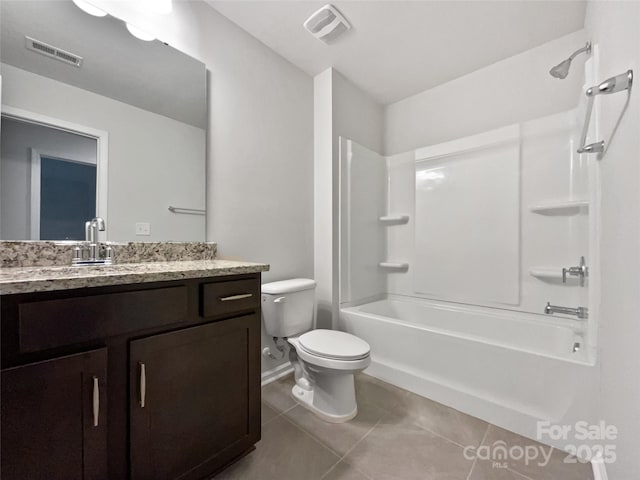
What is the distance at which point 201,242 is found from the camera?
5.04 feet

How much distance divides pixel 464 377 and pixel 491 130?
184cm

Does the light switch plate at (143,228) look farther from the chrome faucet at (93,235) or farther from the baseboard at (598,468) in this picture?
the baseboard at (598,468)

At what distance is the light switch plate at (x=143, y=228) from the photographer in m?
1.32

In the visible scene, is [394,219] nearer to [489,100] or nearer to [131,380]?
[489,100]

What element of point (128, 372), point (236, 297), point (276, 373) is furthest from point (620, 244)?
point (276, 373)

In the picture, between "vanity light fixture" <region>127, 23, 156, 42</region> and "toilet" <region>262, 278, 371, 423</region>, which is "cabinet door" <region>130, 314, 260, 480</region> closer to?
"toilet" <region>262, 278, 371, 423</region>

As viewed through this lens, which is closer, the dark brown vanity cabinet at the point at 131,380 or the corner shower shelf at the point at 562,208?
the dark brown vanity cabinet at the point at 131,380

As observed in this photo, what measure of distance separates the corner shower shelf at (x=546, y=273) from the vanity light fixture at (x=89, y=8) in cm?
292

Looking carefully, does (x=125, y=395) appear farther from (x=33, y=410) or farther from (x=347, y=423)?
(x=347, y=423)

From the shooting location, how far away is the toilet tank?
5.57 ft

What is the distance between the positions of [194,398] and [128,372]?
0.84 feet

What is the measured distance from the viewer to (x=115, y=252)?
4.08ft

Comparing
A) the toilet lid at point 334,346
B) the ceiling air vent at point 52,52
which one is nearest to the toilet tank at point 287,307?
the toilet lid at point 334,346

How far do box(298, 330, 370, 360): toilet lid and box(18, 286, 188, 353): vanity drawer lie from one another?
2.57 feet
